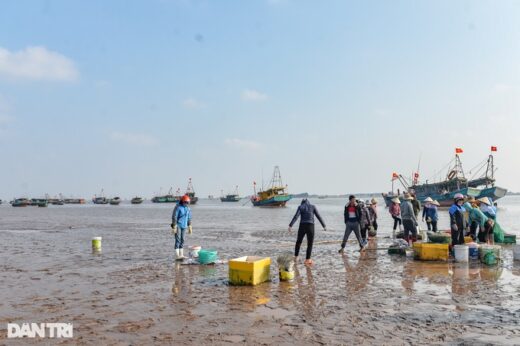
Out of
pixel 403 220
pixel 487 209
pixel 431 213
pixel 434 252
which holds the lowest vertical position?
pixel 434 252

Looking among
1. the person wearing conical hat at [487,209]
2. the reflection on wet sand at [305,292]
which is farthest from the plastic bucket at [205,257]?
the person wearing conical hat at [487,209]

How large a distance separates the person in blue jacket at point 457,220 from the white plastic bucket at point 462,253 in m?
1.08

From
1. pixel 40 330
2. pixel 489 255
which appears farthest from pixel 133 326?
pixel 489 255

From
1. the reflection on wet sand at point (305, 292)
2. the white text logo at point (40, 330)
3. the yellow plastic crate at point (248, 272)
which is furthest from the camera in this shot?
the yellow plastic crate at point (248, 272)

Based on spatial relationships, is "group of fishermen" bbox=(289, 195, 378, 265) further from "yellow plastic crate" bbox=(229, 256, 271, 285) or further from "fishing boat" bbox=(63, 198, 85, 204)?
"fishing boat" bbox=(63, 198, 85, 204)

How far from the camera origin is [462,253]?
11461 mm

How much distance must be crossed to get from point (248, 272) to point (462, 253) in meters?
6.41

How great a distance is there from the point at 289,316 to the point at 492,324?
2839 mm

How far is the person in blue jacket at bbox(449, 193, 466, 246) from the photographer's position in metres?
12.4

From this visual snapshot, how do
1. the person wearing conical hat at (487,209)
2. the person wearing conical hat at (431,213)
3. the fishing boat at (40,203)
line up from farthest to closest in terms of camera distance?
the fishing boat at (40,203), the person wearing conical hat at (431,213), the person wearing conical hat at (487,209)

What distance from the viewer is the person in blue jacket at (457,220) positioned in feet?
40.6

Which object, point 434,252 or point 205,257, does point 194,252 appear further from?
point 434,252

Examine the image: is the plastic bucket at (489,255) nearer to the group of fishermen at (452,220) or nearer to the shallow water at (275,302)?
the shallow water at (275,302)

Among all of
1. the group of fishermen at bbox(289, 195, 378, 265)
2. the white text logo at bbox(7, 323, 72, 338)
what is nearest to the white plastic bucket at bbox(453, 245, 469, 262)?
the group of fishermen at bbox(289, 195, 378, 265)
